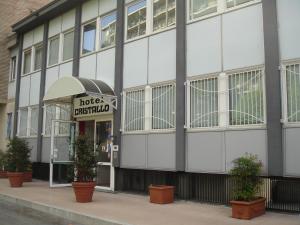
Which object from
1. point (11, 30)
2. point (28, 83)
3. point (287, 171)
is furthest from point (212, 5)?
point (11, 30)

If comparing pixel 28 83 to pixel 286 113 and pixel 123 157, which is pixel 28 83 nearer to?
pixel 123 157

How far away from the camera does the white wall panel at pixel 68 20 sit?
661 inches

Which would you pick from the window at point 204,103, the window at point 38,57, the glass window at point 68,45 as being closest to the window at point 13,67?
the window at point 38,57

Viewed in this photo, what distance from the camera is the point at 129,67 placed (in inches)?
525

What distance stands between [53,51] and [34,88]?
2.31m

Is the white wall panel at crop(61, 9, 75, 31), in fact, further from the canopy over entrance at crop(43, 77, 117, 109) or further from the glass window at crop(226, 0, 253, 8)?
the glass window at crop(226, 0, 253, 8)

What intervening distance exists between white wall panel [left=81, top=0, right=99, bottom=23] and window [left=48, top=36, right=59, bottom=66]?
2.60 m

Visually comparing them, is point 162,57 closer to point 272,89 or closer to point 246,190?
point 272,89

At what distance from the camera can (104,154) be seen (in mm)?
13961

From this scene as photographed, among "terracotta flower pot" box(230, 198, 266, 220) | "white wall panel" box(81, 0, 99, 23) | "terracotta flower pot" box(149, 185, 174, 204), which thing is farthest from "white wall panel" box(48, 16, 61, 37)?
"terracotta flower pot" box(230, 198, 266, 220)

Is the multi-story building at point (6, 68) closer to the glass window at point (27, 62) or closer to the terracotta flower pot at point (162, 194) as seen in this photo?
the glass window at point (27, 62)

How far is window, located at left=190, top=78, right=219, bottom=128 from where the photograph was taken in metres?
10.5

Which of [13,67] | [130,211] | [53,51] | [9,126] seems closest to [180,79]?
[130,211]

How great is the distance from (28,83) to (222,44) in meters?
12.5
